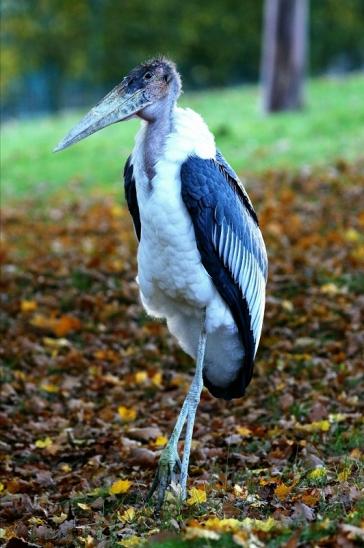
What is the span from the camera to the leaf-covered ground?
4.65m

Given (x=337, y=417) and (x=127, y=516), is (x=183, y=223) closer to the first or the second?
(x=127, y=516)

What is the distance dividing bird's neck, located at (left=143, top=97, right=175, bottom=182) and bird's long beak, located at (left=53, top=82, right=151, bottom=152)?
0.09 m

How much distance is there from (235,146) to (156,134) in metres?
11.2

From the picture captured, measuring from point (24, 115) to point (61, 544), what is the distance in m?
38.9

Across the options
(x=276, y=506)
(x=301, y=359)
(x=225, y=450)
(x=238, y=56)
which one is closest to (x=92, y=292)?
(x=301, y=359)

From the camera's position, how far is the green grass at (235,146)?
14609 millimetres

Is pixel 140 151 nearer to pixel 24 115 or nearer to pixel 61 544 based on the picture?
pixel 61 544

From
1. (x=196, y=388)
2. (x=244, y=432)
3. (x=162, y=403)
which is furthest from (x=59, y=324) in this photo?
(x=196, y=388)

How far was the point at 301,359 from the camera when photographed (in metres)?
7.55

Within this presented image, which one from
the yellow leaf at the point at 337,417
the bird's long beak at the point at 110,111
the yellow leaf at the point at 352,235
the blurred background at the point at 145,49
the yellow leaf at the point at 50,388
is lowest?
the yellow leaf at the point at 337,417

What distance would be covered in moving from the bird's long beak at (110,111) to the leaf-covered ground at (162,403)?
1801mm

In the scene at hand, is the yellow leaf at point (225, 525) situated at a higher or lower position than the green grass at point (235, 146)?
lower

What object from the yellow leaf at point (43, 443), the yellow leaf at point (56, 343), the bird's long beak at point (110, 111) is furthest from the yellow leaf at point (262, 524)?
the yellow leaf at point (56, 343)

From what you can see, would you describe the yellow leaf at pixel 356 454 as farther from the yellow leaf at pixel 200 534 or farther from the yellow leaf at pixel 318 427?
the yellow leaf at pixel 200 534
